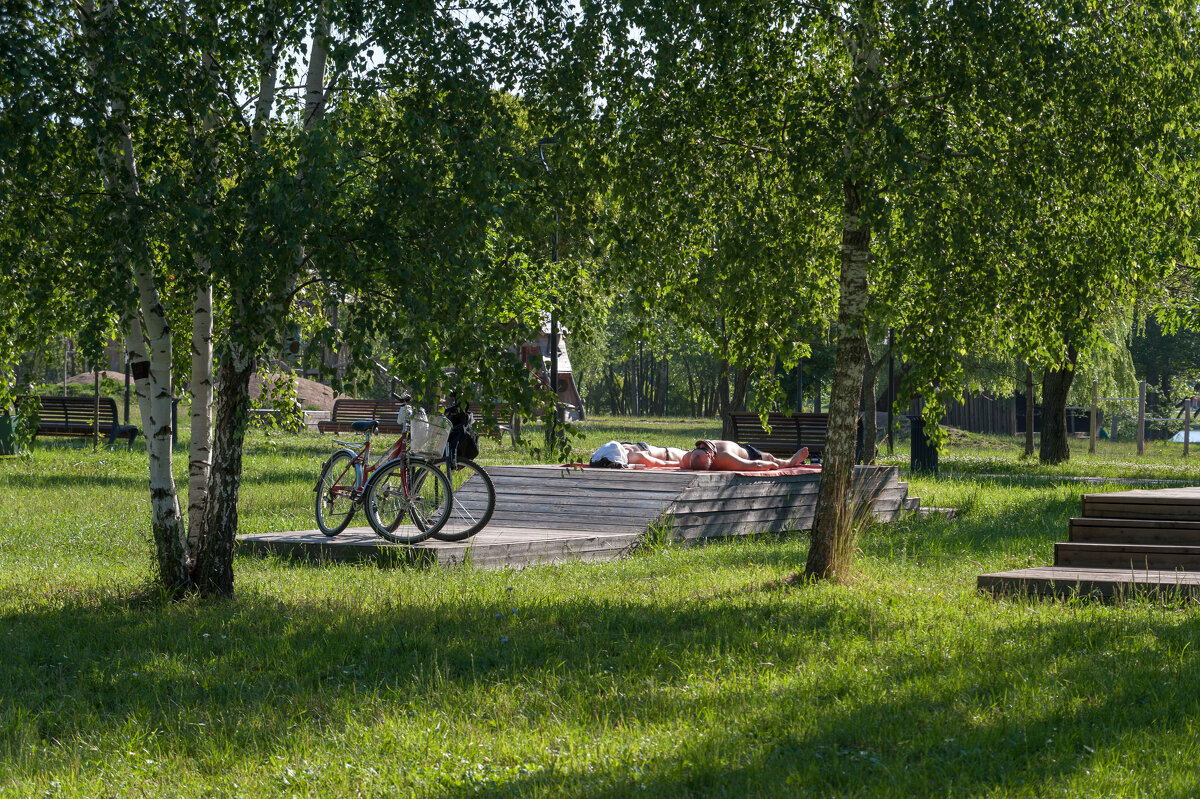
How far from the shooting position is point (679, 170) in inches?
339

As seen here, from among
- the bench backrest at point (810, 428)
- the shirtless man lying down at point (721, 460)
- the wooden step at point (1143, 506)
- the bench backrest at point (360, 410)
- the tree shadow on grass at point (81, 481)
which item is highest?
the bench backrest at point (360, 410)

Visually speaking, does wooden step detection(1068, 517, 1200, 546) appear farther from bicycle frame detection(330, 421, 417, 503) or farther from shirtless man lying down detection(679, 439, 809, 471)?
bicycle frame detection(330, 421, 417, 503)

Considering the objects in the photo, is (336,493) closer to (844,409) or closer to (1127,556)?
(844,409)

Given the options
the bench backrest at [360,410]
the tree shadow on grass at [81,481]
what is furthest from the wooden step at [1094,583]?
the bench backrest at [360,410]

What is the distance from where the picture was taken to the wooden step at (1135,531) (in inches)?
365

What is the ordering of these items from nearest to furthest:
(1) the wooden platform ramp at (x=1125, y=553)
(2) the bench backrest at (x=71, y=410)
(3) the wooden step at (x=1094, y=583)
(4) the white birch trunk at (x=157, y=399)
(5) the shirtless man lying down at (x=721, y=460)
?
(4) the white birch trunk at (x=157, y=399) < (3) the wooden step at (x=1094, y=583) < (1) the wooden platform ramp at (x=1125, y=553) < (5) the shirtless man lying down at (x=721, y=460) < (2) the bench backrest at (x=71, y=410)


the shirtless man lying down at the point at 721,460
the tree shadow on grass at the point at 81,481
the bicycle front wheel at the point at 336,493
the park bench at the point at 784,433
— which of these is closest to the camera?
the bicycle front wheel at the point at 336,493

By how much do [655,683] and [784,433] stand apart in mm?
13578

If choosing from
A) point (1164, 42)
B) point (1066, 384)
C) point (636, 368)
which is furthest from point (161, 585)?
point (636, 368)

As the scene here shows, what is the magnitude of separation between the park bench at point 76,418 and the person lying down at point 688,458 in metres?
13.6

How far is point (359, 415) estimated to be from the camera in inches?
1358

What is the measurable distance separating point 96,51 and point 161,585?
3.64 m

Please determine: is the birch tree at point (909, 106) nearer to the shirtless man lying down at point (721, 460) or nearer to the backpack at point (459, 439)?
the backpack at point (459, 439)

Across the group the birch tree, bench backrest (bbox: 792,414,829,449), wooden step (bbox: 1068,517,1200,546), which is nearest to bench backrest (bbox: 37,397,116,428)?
bench backrest (bbox: 792,414,829,449)
